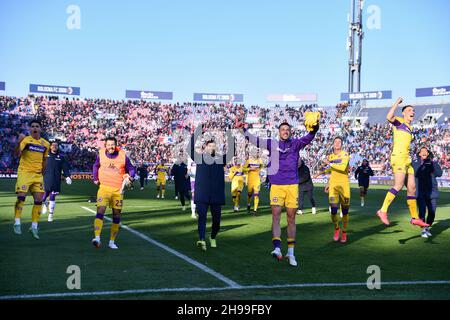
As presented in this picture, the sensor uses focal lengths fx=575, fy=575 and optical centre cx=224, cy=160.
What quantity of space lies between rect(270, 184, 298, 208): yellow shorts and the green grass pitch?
1015mm

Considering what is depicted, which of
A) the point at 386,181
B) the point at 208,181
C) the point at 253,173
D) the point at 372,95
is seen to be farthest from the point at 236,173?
the point at 372,95

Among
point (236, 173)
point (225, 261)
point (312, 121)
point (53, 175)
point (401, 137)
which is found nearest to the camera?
point (312, 121)

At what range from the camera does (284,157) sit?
9.95 metres

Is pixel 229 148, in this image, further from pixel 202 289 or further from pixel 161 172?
pixel 161 172

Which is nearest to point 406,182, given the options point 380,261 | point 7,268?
point 380,261

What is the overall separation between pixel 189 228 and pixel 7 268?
6.87 meters

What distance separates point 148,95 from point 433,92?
40.9 m

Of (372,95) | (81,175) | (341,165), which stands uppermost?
(372,95)

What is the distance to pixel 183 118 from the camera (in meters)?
76.5

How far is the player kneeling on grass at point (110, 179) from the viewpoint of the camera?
1137 centimetres

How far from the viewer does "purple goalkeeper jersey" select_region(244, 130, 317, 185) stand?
32.5 feet

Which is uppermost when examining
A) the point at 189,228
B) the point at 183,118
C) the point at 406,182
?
the point at 183,118
